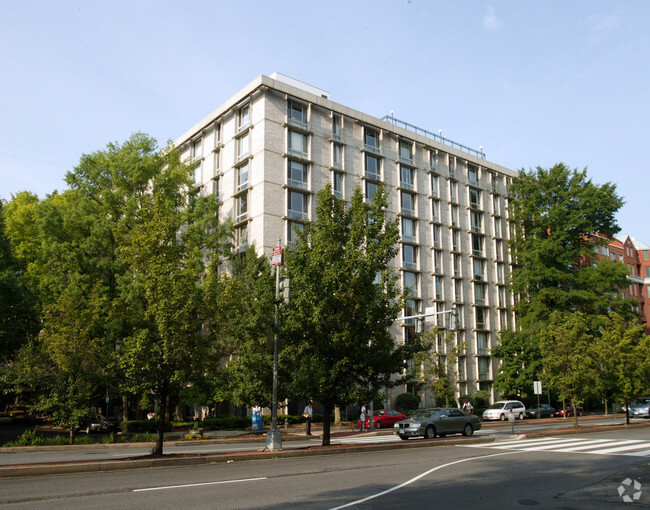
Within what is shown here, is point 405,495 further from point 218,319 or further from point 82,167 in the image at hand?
point 82,167

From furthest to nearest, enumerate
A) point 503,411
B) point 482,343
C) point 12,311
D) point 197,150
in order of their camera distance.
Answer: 1. point 482,343
2. point 197,150
3. point 503,411
4. point 12,311

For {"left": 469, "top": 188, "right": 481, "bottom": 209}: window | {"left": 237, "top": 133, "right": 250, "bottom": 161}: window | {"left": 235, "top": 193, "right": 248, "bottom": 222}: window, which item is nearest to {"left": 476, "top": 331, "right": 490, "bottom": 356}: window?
{"left": 469, "top": 188, "right": 481, "bottom": 209}: window

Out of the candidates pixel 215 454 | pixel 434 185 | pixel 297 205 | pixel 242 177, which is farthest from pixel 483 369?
pixel 215 454

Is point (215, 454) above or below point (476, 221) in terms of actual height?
below

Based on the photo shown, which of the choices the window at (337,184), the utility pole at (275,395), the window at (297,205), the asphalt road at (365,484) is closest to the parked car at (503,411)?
the window at (337,184)

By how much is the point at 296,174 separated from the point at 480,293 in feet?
78.7

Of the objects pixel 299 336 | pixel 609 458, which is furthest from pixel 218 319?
pixel 609 458

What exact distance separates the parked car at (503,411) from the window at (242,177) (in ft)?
86.2

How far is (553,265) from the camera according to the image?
53438 millimetres

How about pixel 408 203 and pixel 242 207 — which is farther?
pixel 408 203

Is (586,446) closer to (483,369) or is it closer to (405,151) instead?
(483,369)

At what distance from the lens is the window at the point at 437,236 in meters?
53.5

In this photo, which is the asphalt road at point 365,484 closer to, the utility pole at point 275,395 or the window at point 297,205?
the utility pole at point 275,395

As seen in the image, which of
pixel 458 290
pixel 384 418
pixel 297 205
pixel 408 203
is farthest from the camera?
pixel 458 290
